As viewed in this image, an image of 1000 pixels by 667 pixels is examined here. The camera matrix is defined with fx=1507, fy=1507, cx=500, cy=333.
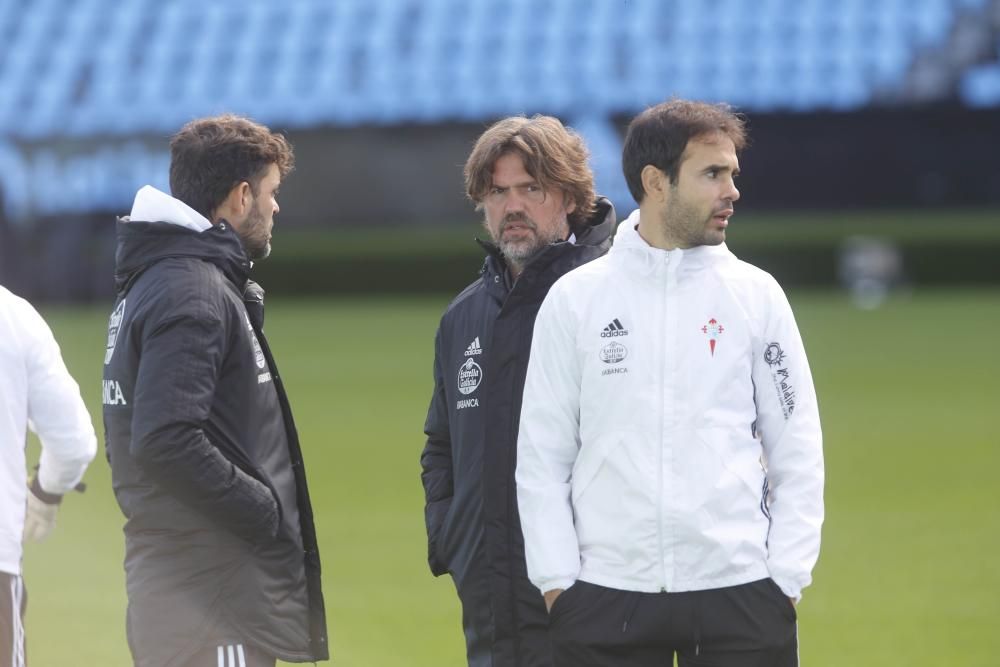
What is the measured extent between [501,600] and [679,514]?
64cm

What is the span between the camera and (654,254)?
3592 mm

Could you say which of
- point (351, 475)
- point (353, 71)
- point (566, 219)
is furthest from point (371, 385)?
point (353, 71)

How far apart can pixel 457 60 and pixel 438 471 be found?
94.6 feet

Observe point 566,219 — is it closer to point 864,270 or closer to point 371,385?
point 371,385

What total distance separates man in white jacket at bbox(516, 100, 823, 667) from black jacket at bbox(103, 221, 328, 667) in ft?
2.40

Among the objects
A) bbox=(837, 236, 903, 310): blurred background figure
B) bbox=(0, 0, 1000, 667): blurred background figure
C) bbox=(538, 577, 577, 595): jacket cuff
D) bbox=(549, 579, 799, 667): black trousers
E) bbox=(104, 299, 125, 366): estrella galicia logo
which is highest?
bbox=(0, 0, 1000, 667): blurred background figure

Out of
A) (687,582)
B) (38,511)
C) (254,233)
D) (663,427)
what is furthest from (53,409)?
(687,582)

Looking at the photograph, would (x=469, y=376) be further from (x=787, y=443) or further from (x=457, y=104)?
(x=457, y=104)

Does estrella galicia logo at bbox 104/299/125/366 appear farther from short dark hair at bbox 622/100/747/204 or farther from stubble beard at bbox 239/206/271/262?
short dark hair at bbox 622/100/747/204

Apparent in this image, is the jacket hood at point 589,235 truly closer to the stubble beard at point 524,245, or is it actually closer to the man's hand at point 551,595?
the stubble beard at point 524,245

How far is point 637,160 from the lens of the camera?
368 cm

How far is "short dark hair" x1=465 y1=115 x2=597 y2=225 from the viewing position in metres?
4.10

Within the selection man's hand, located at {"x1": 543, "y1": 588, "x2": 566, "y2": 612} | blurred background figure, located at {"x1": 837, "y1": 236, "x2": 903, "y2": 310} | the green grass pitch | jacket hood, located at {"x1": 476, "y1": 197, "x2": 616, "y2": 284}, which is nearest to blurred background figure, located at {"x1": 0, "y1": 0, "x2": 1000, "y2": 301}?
blurred background figure, located at {"x1": 837, "y1": 236, "x2": 903, "y2": 310}

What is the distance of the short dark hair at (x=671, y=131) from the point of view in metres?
3.62
